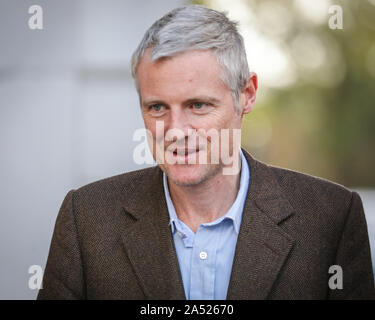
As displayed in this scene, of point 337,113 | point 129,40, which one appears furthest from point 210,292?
point 337,113

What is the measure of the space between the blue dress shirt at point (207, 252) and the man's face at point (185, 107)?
0.69ft

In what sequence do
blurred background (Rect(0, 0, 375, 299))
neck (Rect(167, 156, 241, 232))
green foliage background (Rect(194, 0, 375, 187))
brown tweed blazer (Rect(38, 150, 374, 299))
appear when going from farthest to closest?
1. green foliage background (Rect(194, 0, 375, 187))
2. blurred background (Rect(0, 0, 375, 299))
3. neck (Rect(167, 156, 241, 232))
4. brown tweed blazer (Rect(38, 150, 374, 299))

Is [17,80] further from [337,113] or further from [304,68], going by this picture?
[337,113]

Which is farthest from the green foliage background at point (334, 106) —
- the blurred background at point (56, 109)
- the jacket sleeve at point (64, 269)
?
the jacket sleeve at point (64, 269)

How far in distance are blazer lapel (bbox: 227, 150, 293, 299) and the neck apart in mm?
96

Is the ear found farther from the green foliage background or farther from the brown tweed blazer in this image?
the green foliage background

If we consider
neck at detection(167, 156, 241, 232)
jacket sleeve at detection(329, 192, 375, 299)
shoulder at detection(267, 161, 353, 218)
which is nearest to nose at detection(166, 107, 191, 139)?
neck at detection(167, 156, 241, 232)

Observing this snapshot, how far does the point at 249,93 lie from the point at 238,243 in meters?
0.59

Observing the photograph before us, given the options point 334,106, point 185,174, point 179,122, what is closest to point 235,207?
point 185,174

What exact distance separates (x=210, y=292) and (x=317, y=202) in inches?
21.3

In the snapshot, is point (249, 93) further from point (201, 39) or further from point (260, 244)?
point (260, 244)

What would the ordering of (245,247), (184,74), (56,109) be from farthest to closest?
1. (56,109)
2. (245,247)
3. (184,74)

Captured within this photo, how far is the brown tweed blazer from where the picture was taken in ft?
5.63

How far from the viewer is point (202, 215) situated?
1.83 meters
